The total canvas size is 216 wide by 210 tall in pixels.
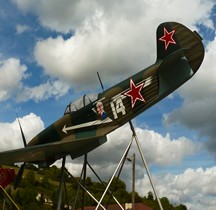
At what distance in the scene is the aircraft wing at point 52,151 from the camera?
562 inches

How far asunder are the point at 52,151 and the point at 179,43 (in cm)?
697

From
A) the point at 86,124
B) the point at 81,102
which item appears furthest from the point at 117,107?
the point at 81,102

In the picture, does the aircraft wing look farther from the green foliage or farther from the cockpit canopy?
the green foliage

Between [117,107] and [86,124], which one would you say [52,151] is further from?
[117,107]

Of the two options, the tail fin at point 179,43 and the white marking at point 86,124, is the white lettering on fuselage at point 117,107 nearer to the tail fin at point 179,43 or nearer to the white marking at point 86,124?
the white marking at point 86,124

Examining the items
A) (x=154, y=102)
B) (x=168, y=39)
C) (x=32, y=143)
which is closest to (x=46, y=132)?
(x=32, y=143)

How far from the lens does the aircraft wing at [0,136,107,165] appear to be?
14.3 meters

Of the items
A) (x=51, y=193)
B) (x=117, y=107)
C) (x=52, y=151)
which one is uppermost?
(x=51, y=193)

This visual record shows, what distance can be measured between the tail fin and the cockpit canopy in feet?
11.0

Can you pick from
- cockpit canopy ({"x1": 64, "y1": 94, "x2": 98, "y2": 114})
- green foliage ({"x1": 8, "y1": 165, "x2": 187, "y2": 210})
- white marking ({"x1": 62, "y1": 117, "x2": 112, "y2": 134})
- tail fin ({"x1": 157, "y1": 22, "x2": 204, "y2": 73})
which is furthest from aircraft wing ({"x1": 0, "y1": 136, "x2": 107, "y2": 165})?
green foliage ({"x1": 8, "y1": 165, "x2": 187, "y2": 210})

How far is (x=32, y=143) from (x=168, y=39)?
743 cm

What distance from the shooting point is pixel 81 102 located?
1655 centimetres

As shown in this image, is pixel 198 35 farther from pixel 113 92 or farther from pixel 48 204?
pixel 48 204

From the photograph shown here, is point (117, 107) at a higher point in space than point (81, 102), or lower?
lower
